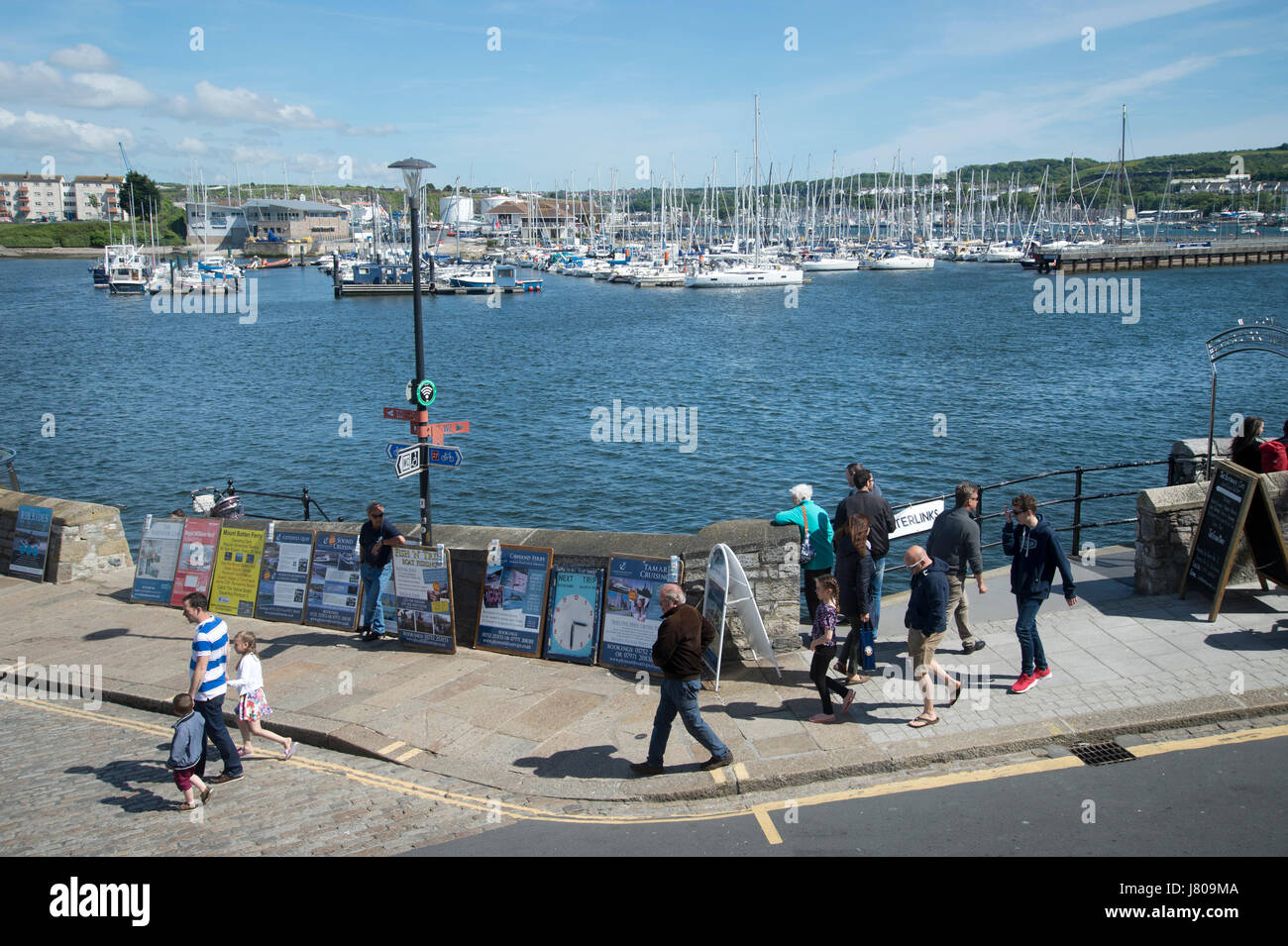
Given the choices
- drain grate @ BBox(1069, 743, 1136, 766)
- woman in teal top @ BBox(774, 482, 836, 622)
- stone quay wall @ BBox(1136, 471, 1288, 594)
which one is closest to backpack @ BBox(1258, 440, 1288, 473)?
stone quay wall @ BBox(1136, 471, 1288, 594)

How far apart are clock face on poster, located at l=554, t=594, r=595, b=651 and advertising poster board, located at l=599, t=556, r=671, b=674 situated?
0.24 meters

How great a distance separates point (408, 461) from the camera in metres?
12.2

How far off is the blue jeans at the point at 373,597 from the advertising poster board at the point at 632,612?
3.34 metres

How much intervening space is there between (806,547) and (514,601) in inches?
144

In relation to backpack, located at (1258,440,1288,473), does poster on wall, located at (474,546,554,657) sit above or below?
below

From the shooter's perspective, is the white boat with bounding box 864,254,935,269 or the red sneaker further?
the white boat with bounding box 864,254,935,269

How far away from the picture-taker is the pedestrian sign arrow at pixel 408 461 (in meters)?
12.1

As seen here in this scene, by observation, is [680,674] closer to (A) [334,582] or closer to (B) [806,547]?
(B) [806,547]

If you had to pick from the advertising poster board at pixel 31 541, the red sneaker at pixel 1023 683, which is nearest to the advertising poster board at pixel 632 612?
the red sneaker at pixel 1023 683

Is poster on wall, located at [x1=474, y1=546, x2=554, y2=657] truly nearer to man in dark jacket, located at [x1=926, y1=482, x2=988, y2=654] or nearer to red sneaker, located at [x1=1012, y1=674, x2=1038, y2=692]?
man in dark jacket, located at [x1=926, y1=482, x2=988, y2=654]

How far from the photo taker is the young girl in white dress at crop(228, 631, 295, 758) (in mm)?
8844

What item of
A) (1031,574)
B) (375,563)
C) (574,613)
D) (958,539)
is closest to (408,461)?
(375,563)
